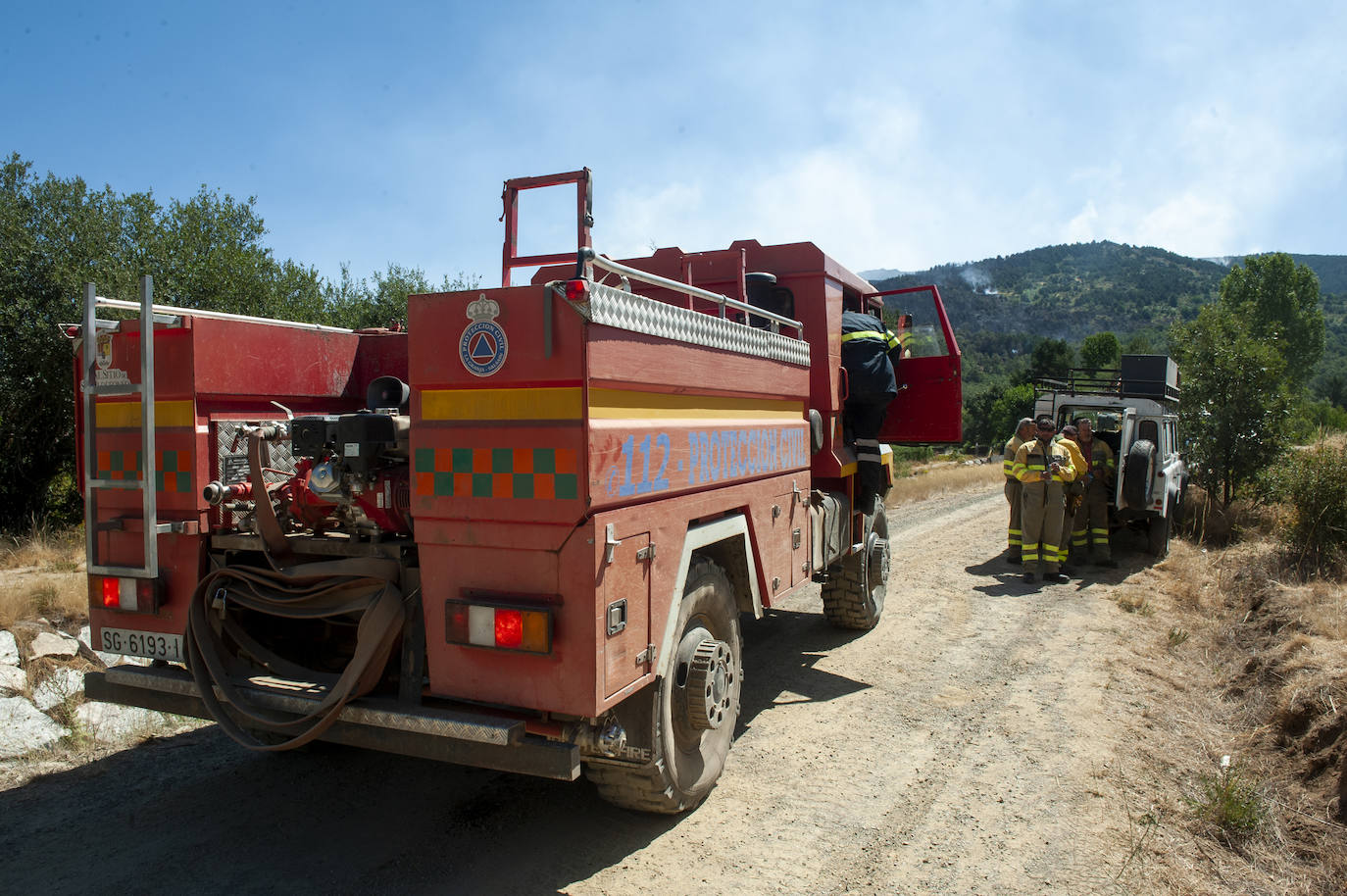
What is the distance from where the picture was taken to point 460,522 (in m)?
3.03

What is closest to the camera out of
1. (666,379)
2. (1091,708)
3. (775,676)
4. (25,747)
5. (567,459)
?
(567,459)

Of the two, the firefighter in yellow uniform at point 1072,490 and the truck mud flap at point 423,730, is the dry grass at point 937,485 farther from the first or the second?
the truck mud flap at point 423,730

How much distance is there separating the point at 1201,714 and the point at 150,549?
6.19 metres

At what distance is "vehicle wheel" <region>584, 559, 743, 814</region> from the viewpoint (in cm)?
351

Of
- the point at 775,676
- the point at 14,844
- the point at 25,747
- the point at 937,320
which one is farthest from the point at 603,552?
the point at 937,320

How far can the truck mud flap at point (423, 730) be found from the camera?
9.56 ft

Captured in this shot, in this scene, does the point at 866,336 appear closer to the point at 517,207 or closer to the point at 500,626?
the point at 517,207

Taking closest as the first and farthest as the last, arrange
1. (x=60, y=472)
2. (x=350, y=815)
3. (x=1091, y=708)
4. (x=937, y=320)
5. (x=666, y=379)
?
(x=666, y=379)
(x=350, y=815)
(x=1091, y=708)
(x=937, y=320)
(x=60, y=472)

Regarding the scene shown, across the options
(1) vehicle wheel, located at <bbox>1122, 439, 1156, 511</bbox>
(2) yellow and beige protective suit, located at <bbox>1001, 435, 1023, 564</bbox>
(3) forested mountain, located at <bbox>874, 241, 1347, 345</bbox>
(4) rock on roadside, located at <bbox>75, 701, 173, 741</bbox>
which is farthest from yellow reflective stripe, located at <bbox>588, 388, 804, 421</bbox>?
(3) forested mountain, located at <bbox>874, 241, 1347, 345</bbox>

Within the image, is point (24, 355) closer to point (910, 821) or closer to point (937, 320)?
point (937, 320)

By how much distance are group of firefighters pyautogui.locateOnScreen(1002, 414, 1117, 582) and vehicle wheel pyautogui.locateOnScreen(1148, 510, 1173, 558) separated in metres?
0.78

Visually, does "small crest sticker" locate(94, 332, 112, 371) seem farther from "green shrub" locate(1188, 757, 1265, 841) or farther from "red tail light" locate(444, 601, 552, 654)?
"green shrub" locate(1188, 757, 1265, 841)

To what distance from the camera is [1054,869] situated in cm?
352

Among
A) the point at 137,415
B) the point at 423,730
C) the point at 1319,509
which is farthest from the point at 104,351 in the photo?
the point at 1319,509
